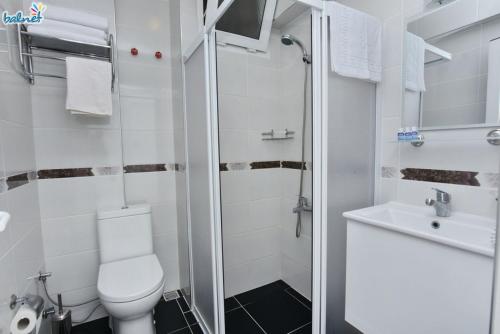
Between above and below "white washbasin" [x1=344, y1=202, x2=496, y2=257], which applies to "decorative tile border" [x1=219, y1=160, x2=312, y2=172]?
above

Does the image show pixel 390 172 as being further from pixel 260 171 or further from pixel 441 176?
pixel 260 171

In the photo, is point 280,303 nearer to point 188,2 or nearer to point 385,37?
point 385,37

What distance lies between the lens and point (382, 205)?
1.43 meters

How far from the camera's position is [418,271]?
100cm

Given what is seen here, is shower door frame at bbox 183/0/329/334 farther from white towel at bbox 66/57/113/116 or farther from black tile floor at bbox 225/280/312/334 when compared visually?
white towel at bbox 66/57/113/116

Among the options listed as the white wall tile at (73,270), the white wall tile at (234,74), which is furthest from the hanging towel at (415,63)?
the white wall tile at (73,270)

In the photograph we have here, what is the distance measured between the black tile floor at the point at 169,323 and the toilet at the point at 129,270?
164mm

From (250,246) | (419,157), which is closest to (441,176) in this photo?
(419,157)

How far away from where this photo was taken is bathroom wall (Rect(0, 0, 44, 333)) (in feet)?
3.57

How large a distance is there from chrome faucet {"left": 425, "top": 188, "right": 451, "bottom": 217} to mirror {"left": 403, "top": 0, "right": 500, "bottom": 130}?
0.32 meters

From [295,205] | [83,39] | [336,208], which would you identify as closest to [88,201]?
[83,39]

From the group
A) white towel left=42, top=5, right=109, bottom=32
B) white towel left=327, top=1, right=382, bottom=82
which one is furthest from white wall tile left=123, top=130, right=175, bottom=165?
white towel left=327, top=1, right=382, bottom=82

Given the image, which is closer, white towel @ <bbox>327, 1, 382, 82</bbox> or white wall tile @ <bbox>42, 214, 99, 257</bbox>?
white towel @ <bbox>327, 1, 382, 82</bbox>

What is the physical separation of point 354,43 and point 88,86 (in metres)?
1.59
